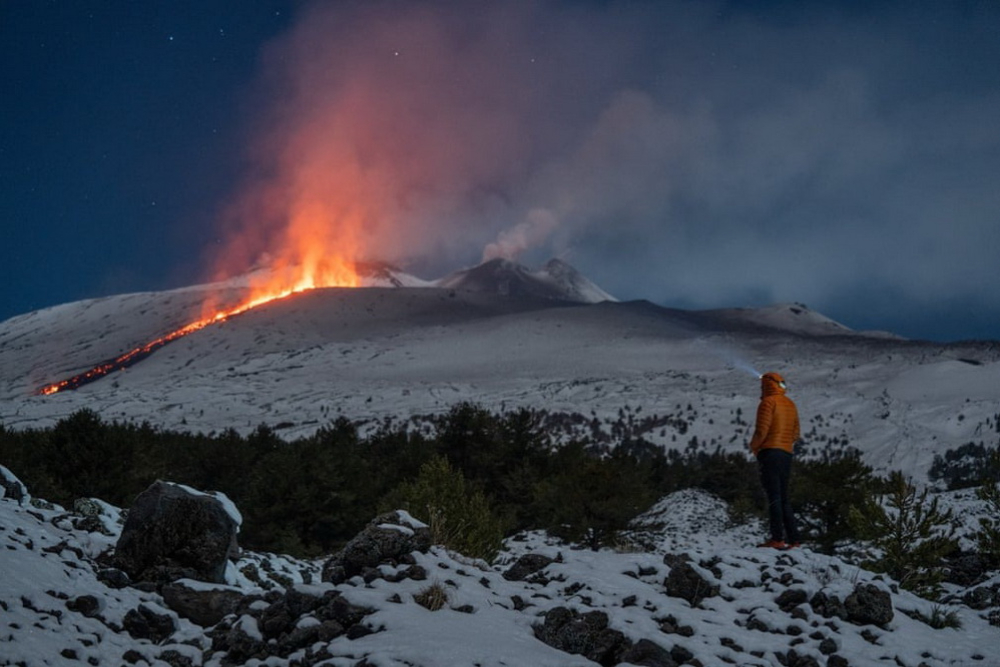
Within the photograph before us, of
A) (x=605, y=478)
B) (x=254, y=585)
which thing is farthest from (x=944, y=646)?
(x=605, y=478)

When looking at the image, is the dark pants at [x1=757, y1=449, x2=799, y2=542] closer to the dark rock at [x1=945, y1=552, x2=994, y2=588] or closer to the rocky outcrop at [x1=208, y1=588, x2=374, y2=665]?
the dark rock at [x1=945, y1=552, x2=994, y2=588]

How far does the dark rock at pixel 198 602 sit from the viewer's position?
9.08 m

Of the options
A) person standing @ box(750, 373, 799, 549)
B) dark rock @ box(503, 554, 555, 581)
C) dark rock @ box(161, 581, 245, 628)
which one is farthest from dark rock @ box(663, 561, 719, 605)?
dark rock @ box(161, 581, 245, 628)

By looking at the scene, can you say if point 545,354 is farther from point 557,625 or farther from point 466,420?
point 557,625

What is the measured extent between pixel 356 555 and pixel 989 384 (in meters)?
→ 155

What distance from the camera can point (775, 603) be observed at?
752cm

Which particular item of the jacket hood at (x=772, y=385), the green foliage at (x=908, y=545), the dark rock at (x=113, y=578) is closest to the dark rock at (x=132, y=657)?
the dark rock at (x=113, y=578)

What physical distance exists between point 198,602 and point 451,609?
4299 mm

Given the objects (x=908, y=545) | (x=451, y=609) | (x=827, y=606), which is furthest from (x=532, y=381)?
(x=451, y=609)

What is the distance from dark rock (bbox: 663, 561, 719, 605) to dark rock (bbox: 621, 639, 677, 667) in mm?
1489

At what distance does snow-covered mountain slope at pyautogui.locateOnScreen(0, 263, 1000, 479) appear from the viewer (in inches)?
3967

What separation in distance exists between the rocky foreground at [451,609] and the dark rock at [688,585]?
2cm

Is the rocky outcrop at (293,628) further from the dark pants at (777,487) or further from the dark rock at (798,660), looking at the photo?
the dark pants at (777,487)

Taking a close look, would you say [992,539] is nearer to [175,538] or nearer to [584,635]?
[584,635]
